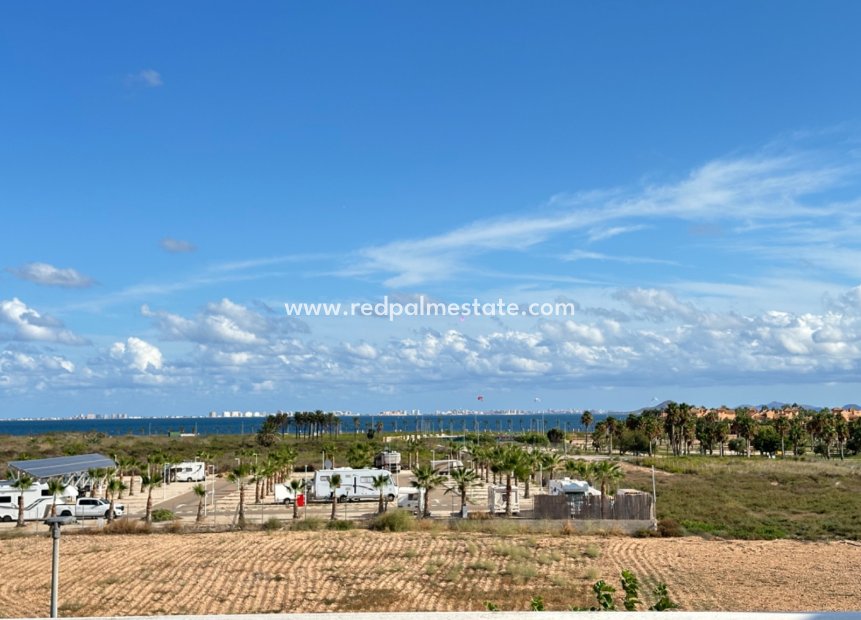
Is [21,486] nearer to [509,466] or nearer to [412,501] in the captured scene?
[412,501]

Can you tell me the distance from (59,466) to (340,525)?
1938 cm

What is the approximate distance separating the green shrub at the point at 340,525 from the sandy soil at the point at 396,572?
2.01m

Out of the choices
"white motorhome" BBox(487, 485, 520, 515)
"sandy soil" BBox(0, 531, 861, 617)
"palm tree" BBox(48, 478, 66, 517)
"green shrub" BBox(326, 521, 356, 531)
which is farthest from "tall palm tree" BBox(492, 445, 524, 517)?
"palm tree" BBox(48, 478, 66, 517)

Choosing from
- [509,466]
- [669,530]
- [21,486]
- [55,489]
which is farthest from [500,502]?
[21,486]

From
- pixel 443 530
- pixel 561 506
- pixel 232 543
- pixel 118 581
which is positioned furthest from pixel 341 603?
pixel 561 506

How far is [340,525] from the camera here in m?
37.7

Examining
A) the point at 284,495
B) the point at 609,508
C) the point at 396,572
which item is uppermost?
the point at 609,508

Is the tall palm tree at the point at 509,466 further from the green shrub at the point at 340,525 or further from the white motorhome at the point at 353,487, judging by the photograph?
the green shrub at the point at 340,525

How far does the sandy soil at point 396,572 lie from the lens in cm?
2277

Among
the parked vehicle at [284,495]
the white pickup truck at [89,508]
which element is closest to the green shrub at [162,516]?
the white pickup truck at [89,508]

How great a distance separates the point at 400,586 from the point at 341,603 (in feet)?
8.20

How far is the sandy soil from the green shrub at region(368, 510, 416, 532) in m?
1.41

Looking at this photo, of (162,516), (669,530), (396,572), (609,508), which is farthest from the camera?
(162,516)

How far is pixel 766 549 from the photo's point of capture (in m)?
32.3
